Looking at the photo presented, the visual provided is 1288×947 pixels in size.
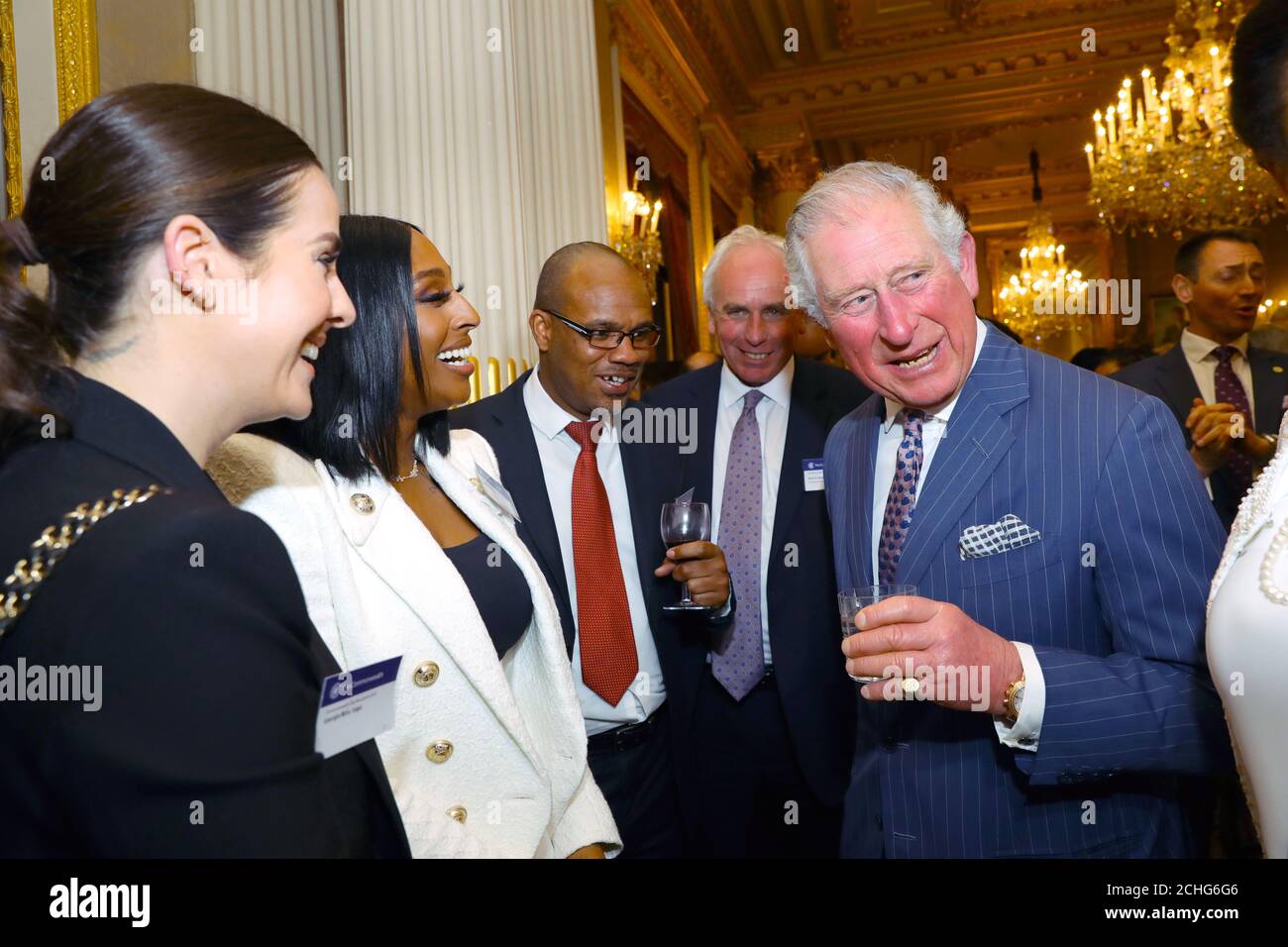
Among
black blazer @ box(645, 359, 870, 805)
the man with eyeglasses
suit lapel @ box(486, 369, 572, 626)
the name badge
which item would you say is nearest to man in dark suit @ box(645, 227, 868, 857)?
Result: black blazer @ box(645, 359, 870, 805)

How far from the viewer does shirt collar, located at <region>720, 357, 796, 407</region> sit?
2.91m

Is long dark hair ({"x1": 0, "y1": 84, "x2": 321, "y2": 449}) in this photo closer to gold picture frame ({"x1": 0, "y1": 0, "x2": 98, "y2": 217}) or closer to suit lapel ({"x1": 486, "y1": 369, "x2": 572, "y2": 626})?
suit lapel ({"x1": 486, "y1": 369, "x2": 572, "y2": 626})

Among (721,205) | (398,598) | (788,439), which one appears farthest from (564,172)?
(721,205)

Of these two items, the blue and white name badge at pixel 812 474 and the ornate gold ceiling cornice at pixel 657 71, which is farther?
the ornate gold ceiling cornice at pixel 657 71

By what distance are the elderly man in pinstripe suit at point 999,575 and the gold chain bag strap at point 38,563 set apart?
3.26ft

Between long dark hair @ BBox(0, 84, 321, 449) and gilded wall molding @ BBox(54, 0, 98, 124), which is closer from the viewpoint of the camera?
long dark hair @ BBox(0, 84, 321, 449)

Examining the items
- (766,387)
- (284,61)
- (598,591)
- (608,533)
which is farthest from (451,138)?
(598,591)

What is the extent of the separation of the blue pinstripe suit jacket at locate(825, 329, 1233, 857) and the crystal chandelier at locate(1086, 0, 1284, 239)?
4.85 metres

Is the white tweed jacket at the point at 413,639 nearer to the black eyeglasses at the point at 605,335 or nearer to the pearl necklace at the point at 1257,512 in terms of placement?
the pearl necklace at the point at 1257,512

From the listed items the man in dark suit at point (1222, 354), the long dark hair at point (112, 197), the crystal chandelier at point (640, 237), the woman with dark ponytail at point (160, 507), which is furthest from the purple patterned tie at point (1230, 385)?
the long dark hair at point (112, 197)

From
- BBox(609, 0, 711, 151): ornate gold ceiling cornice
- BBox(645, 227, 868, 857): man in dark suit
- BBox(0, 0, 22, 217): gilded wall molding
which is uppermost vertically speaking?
BBox(609, 0, 711, 151): ornate gold ceiling cornice

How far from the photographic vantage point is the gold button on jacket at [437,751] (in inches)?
58.2

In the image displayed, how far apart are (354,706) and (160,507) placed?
28 centimetres
